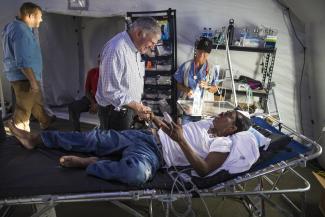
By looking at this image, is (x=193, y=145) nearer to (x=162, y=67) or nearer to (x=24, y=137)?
(x=24, y=137)

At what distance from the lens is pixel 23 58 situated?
3145mm

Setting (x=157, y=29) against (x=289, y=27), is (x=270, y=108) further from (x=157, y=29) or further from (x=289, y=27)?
(x=157, y=29)

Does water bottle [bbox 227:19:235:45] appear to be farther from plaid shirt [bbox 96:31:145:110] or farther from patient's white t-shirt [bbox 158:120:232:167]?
patient's white t-shirt [bbox 158:120:232:167]

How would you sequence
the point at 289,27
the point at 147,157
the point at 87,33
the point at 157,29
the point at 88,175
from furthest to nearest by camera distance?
the point at 87,33 < the point at 289,27 < the point at 157,29 < the point at 147,157 < the point at 88,175

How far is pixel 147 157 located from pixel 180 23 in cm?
230

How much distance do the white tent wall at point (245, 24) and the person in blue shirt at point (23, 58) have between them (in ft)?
2.69

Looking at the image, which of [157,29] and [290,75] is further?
[290,75]

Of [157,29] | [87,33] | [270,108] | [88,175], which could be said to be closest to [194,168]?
[88,175]

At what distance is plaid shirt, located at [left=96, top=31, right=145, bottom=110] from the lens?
83.1 inches

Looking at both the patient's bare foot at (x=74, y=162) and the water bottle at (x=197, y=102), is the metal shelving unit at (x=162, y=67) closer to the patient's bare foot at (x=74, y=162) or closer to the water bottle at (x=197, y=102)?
the water bottle at (x=197, y=102)

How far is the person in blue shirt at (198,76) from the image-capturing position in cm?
309

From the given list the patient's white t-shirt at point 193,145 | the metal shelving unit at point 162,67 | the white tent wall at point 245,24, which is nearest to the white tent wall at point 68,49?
the white tent wall at point 245,24

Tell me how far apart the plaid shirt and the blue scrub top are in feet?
4.56

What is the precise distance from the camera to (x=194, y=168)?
1.78 metres
